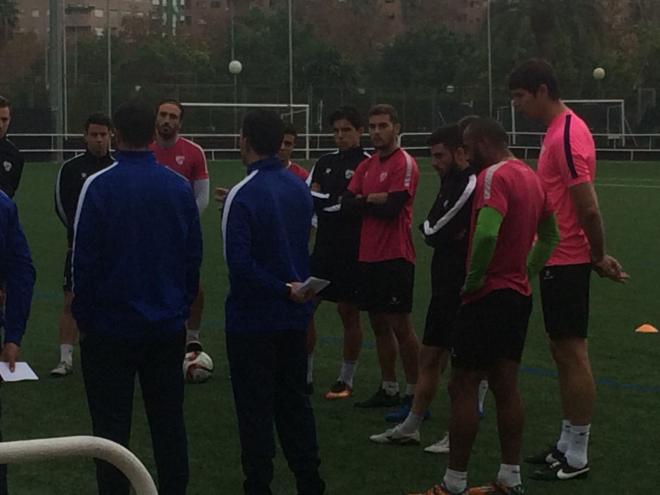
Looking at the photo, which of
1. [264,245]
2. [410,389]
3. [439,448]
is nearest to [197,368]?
[410,389]

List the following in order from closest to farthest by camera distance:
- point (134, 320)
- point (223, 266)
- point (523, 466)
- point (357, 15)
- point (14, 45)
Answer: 1. point (134, 320)
2. point (523, 466)
3. point (223, 266)
4. point (14, 45)
5. point (357, 15)

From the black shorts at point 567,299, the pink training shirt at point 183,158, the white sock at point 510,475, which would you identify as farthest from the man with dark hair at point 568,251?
the pink training shirt at point 183,158

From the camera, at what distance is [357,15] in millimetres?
91125

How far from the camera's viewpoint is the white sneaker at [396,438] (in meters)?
7.36

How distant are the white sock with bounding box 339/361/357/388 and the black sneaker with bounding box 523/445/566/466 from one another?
1833mm

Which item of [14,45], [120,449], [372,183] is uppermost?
[14,45]

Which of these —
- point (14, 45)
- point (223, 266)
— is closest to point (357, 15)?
point (14, 45)

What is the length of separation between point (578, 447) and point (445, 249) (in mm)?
1309

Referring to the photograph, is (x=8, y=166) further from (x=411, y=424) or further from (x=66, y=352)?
→ (x=411, y=424)

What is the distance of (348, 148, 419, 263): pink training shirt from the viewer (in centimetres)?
805

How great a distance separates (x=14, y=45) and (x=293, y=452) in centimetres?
8055

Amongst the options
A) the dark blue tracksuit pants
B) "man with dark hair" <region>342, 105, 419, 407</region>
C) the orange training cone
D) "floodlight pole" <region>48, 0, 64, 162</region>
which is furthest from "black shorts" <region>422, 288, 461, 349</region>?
"floodlight pole" <region>48, 0, 64, 162</region>

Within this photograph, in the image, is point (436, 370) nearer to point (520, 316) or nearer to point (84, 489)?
point (520, 316)

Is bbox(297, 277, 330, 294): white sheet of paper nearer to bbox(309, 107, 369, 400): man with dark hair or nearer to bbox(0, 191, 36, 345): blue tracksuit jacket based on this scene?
bbox(0, 191, 36, 345): blue tracksuit jacket
